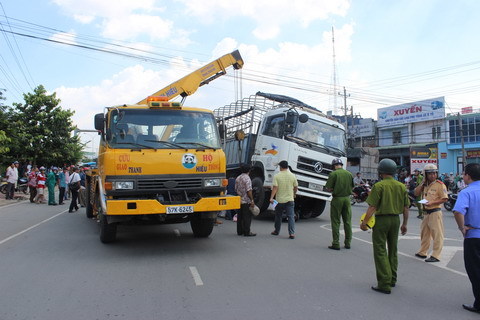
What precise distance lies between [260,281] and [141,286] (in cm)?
157

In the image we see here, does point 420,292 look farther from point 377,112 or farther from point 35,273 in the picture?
point 377,112

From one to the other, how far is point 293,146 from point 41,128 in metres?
24.0

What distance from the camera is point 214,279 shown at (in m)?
5.35

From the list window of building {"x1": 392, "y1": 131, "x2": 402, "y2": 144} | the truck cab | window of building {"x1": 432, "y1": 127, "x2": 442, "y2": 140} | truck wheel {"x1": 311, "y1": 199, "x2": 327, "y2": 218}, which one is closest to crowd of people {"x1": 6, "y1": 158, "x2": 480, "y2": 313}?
the truck cab

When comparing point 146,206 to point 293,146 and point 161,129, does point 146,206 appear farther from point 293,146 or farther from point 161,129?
point 293,146

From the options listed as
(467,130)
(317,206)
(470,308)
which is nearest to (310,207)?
(317,206)

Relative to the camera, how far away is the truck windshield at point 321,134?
11.1 m

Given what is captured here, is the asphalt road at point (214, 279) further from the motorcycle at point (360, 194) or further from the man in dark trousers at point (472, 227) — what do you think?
the motorcycle at point (360, 194)

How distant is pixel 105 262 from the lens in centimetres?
629

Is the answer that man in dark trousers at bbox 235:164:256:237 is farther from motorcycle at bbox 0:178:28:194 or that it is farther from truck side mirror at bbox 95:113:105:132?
motorcycle at bbox 0:178:28:194

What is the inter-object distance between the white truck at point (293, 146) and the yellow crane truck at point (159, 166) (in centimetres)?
290

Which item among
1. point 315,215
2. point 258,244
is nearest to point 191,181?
point 258,244

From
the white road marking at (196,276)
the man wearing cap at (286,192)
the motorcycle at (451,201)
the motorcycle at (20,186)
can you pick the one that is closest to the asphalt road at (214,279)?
the white road marking at (196,276)

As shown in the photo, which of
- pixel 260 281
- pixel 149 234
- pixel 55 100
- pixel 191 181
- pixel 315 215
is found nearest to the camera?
pixel 260 281
